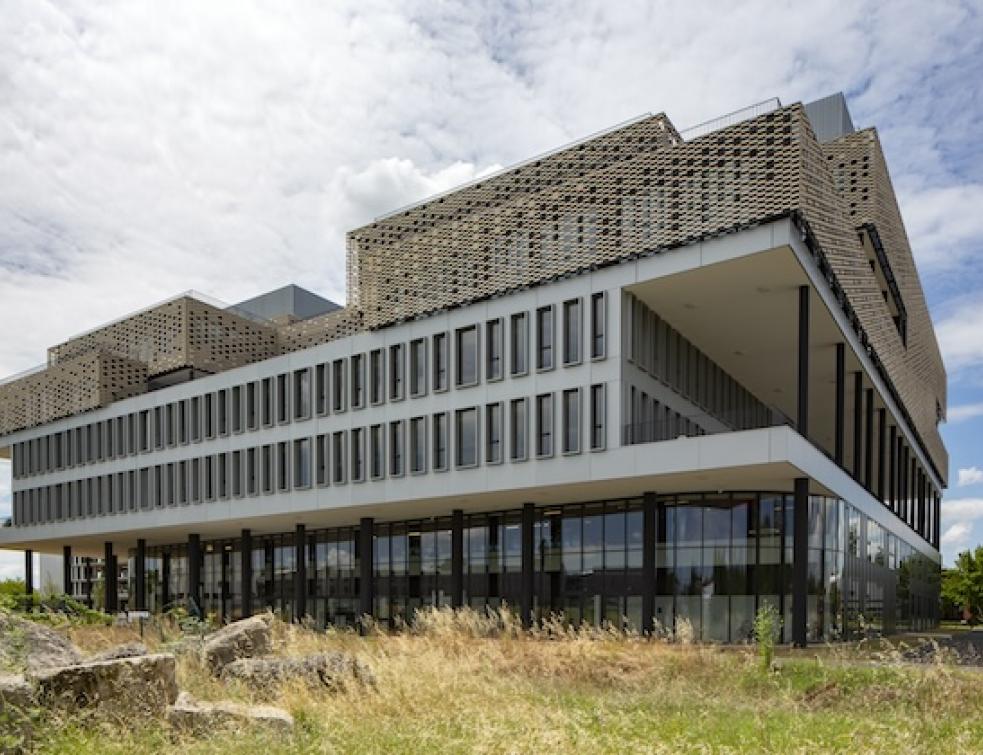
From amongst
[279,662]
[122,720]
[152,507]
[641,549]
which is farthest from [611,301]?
[152,507]

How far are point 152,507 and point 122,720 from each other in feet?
132

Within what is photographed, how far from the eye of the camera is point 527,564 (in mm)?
34562

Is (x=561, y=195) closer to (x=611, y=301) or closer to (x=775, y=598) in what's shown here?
(x=611, y=301)

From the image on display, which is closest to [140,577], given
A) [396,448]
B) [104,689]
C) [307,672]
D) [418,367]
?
[396,448]

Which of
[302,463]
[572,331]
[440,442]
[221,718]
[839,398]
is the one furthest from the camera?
[302,463]

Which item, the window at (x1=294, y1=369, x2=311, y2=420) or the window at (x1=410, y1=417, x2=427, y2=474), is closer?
the window at (x1=410, y1=417, x2=427, y2=474)

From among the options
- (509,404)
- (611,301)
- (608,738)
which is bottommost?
(608,738)

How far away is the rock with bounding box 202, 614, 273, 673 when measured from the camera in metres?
14.6

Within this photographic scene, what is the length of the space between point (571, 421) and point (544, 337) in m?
3.25

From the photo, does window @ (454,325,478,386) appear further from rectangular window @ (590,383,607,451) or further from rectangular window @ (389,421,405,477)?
rectangular window @ (590,383,607,451)

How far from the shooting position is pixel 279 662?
1277 cm

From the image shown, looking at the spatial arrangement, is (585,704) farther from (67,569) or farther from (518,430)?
(67,569)

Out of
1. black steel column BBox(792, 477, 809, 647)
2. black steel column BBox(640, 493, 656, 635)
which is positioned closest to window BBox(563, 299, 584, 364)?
black steel column BBox(640, 493, 656, 635)

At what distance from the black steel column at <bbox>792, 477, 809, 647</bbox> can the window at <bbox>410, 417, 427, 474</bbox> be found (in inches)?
540
